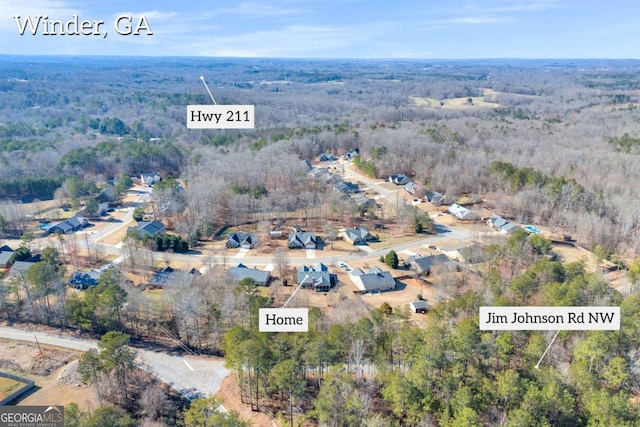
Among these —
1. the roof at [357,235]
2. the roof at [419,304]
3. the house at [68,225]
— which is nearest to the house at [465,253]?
the roof at [357,235]

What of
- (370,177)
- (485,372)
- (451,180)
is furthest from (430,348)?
(370,177)

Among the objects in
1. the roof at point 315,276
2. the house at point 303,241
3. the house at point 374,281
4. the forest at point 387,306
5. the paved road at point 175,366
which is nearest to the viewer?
the forest at point 387,306

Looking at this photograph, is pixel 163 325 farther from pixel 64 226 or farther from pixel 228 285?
pixel 64 226

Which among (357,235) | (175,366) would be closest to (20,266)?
(175,366)

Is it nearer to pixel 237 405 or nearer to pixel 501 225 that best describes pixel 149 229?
pixel 237 405

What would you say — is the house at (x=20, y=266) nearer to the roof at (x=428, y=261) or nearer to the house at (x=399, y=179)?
the roof at (x=428, y=261)

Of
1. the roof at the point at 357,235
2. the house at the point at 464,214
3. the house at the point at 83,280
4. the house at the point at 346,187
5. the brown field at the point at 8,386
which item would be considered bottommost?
the brown field at the point at 8,386

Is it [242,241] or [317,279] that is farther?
[242,241]

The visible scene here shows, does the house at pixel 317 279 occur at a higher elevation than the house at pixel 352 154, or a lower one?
lower
